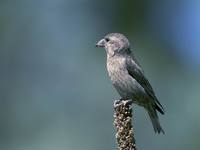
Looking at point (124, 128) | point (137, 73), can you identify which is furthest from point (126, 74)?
point (124, 128)

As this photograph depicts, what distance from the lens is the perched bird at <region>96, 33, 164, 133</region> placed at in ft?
45.6

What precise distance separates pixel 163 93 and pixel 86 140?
6.69 ft

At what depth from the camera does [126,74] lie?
46.0 ft

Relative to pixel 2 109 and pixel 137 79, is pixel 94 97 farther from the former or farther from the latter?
pixel 137 79

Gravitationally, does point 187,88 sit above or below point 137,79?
above

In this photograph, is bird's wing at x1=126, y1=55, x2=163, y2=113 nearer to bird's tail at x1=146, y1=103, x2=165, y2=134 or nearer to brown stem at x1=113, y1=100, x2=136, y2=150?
bird's tail at x1=146, y1=103, x2=165, y2=134

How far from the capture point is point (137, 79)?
46.3 feet

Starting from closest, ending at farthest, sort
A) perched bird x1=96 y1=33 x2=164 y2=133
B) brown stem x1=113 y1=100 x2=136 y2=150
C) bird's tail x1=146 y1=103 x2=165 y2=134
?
brown stem x1=113 y1=100 x2=136 y2=150 < perched bird x1=96 y1=33 x2=164 y2=133 < bird's tail x1=146 y1=103 x2=165 y2=134

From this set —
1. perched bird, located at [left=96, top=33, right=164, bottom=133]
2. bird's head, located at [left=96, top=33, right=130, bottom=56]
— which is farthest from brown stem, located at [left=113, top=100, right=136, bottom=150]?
bird's head, located at [left=96, top=33, right=130, bottom=56]

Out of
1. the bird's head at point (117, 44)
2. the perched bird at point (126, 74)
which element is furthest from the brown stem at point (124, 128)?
the bird's head at point (117, 44)

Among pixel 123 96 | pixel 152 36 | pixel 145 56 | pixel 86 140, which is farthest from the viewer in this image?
pixel 152 36

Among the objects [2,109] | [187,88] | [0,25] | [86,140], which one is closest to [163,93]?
[187,88]

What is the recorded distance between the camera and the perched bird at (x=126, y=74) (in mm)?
13891

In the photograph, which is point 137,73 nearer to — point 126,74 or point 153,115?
point 126,74
